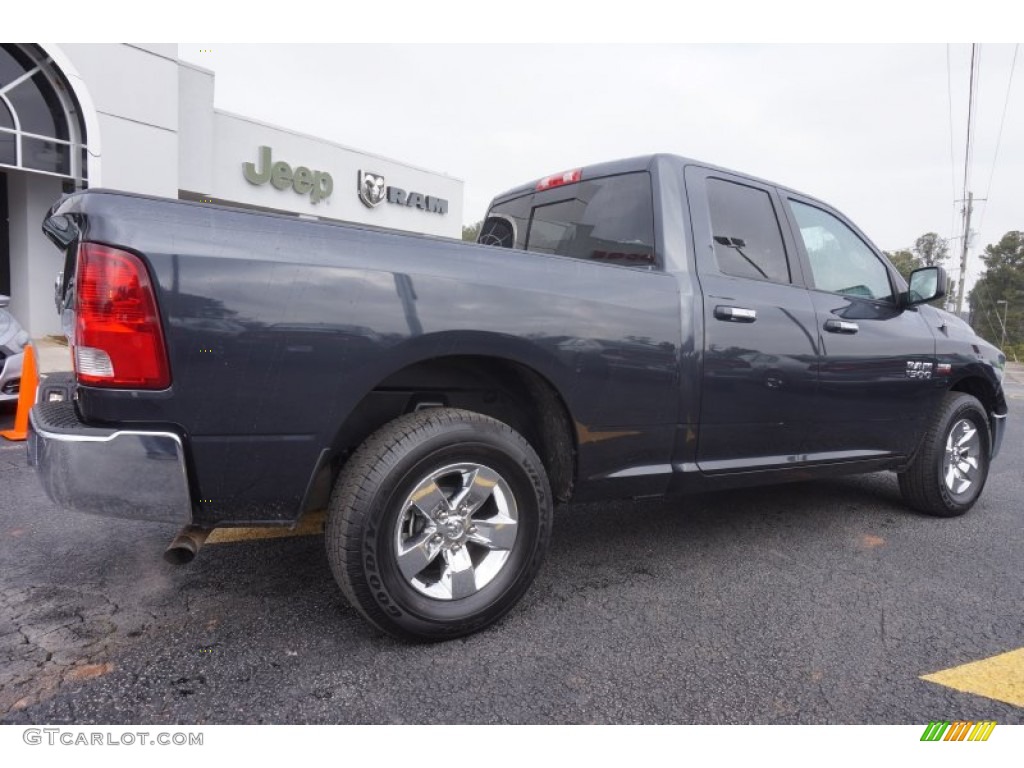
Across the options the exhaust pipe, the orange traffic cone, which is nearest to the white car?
the orange traffic cone

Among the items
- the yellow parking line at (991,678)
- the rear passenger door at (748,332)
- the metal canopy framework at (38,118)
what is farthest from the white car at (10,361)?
the metal canopy framework at (38,118)

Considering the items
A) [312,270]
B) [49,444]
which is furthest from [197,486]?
[312,270]

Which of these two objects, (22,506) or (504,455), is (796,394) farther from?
(22,506)

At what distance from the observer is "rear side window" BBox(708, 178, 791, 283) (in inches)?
114

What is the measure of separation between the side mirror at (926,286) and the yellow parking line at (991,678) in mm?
1978

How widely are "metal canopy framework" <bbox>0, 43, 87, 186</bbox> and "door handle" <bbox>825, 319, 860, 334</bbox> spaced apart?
1260 centimetres

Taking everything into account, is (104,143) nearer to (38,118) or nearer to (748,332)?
(38,118)

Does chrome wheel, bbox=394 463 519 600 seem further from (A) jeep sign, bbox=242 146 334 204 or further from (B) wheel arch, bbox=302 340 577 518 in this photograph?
(A) jeep sign, bbox=242 146 334 204

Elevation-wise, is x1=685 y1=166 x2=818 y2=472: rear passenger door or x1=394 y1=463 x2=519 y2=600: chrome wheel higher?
x1=685 y1=166 x2=818 y2=472: rear passenger door

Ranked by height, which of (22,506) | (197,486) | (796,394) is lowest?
(22,506)

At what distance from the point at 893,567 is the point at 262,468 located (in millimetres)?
2793

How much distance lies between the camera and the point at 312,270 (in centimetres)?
185

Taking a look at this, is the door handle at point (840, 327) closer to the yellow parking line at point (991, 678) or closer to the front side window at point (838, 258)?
the front side window at point (838, 258)

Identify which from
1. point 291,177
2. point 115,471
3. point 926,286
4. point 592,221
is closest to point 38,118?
point 291,177
